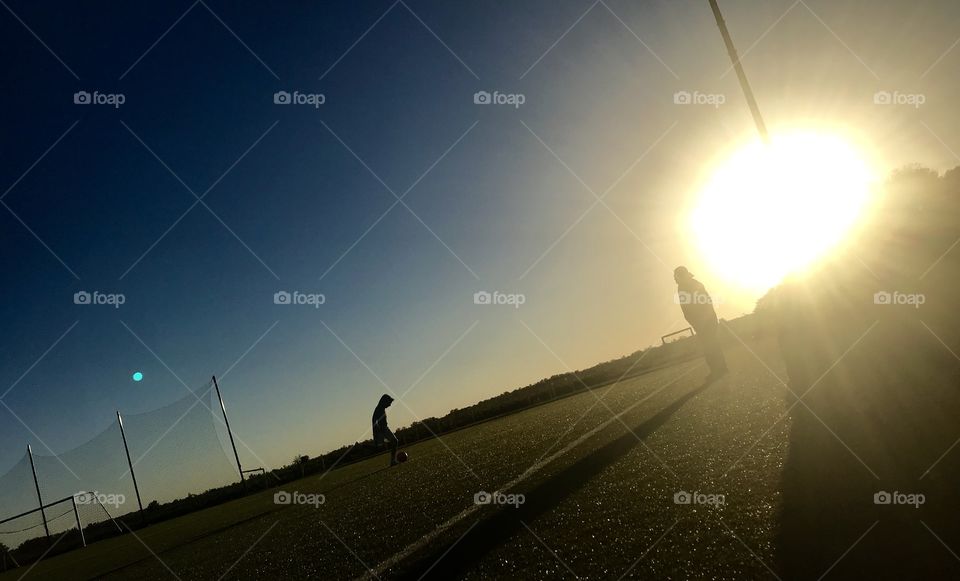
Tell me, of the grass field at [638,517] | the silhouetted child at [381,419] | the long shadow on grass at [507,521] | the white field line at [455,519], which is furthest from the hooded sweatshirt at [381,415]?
the long shadow on grass at [507,521]

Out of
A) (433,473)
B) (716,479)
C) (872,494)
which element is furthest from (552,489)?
(433,473)

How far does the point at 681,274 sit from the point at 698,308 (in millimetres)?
824

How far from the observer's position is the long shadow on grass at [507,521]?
298 cm

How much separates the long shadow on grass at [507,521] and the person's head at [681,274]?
583cm

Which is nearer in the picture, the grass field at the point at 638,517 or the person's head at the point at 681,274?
the grass field at the point at 638,517

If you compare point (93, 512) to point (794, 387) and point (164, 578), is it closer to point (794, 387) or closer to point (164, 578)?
point (164, 578)

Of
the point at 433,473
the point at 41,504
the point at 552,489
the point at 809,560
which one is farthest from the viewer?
the point at 41,504

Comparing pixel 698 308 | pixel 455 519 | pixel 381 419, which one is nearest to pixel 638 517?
pixel 455 519

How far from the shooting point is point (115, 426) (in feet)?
92.9

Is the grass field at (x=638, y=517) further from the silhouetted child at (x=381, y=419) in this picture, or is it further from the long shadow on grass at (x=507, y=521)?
the silhouetted child at (x=381, y=419)

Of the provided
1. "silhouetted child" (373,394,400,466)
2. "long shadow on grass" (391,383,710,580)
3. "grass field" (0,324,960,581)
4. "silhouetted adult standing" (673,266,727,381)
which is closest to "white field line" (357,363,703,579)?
"grass field" (0,324,960,581)

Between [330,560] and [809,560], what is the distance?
10.9 feet

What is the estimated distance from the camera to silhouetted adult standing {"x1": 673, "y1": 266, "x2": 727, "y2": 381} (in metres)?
10.6

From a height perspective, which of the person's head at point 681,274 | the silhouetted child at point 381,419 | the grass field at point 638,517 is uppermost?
the person's head at point 681,274
